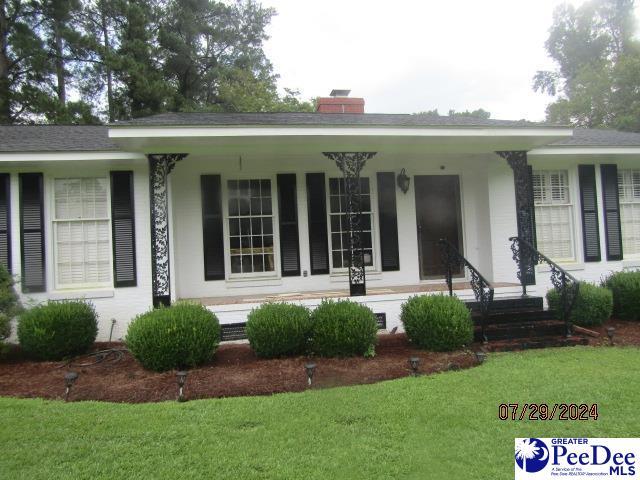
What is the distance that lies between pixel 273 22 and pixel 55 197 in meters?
21.1

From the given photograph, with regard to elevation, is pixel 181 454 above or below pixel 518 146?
below

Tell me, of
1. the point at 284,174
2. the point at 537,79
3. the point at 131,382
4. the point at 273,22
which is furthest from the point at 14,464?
the point at 537,79

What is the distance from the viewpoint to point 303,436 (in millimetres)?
3627

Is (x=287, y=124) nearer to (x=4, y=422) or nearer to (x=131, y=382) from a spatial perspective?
(x=131, y=382)

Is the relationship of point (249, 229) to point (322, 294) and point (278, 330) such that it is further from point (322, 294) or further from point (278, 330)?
point (278, 330)

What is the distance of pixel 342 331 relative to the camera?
5.82m

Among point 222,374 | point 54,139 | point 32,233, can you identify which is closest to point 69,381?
point 222,374

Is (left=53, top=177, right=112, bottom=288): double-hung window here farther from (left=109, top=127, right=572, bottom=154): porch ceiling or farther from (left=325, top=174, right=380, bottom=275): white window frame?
(left=325, top=174, right=380, bottom=275): white window frame

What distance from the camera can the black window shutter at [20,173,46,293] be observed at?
7.12 meters

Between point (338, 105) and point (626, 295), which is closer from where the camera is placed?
point (626, 295)

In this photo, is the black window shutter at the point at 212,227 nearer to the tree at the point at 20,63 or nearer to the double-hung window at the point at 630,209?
the double-hung window at the point at 630,209

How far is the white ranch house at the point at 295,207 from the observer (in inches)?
280

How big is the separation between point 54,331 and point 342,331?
3972 millimetres

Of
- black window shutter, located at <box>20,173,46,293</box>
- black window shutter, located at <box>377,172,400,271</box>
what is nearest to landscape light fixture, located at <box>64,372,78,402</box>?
black window shutter, located at <box>20,173,46,293</box>
